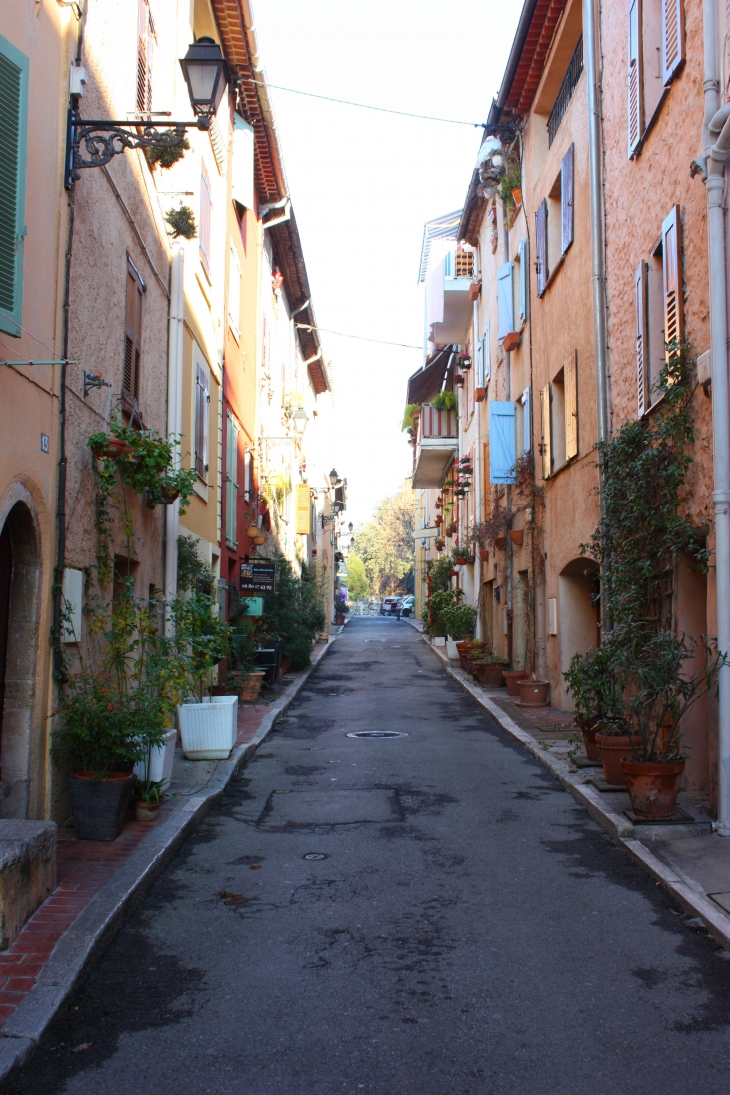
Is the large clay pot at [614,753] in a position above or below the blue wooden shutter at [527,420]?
below

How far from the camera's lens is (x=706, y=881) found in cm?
595

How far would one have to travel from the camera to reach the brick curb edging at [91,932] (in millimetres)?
3871

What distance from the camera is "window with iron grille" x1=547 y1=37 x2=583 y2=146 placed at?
45.4 feet

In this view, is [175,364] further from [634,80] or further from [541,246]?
[541,246]

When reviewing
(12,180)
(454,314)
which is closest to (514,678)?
(12,180)

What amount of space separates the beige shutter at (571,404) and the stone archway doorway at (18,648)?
837 cm

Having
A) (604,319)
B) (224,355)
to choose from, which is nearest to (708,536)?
(604,319)

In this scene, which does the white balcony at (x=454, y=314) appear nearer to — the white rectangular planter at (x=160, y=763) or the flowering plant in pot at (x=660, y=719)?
the flowering plant in pot at (x=660, y=719)

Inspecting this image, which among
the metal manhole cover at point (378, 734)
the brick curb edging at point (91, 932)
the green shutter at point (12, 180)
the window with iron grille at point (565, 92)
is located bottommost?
the brick curb edging at point (91, 932)

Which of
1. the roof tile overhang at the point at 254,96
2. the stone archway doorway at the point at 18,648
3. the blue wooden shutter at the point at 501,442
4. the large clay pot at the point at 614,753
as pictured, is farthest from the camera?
the blue wooden shutter at the point at 501,442

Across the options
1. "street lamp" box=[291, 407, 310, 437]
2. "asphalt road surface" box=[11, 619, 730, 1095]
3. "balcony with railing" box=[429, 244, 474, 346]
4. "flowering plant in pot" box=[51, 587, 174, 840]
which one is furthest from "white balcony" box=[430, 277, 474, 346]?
"flowering plant in pot" box=[51, 587, 174, 840]

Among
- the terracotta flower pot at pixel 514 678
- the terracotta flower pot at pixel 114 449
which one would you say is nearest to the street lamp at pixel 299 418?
the terracotta flower pot at pixel 514 678

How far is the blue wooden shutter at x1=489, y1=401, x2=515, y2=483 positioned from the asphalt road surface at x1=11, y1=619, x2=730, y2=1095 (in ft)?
29.3

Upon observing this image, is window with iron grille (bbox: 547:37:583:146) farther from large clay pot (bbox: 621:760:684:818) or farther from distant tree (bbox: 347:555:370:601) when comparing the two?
distant tree (bbox: 347:555:370:601)
